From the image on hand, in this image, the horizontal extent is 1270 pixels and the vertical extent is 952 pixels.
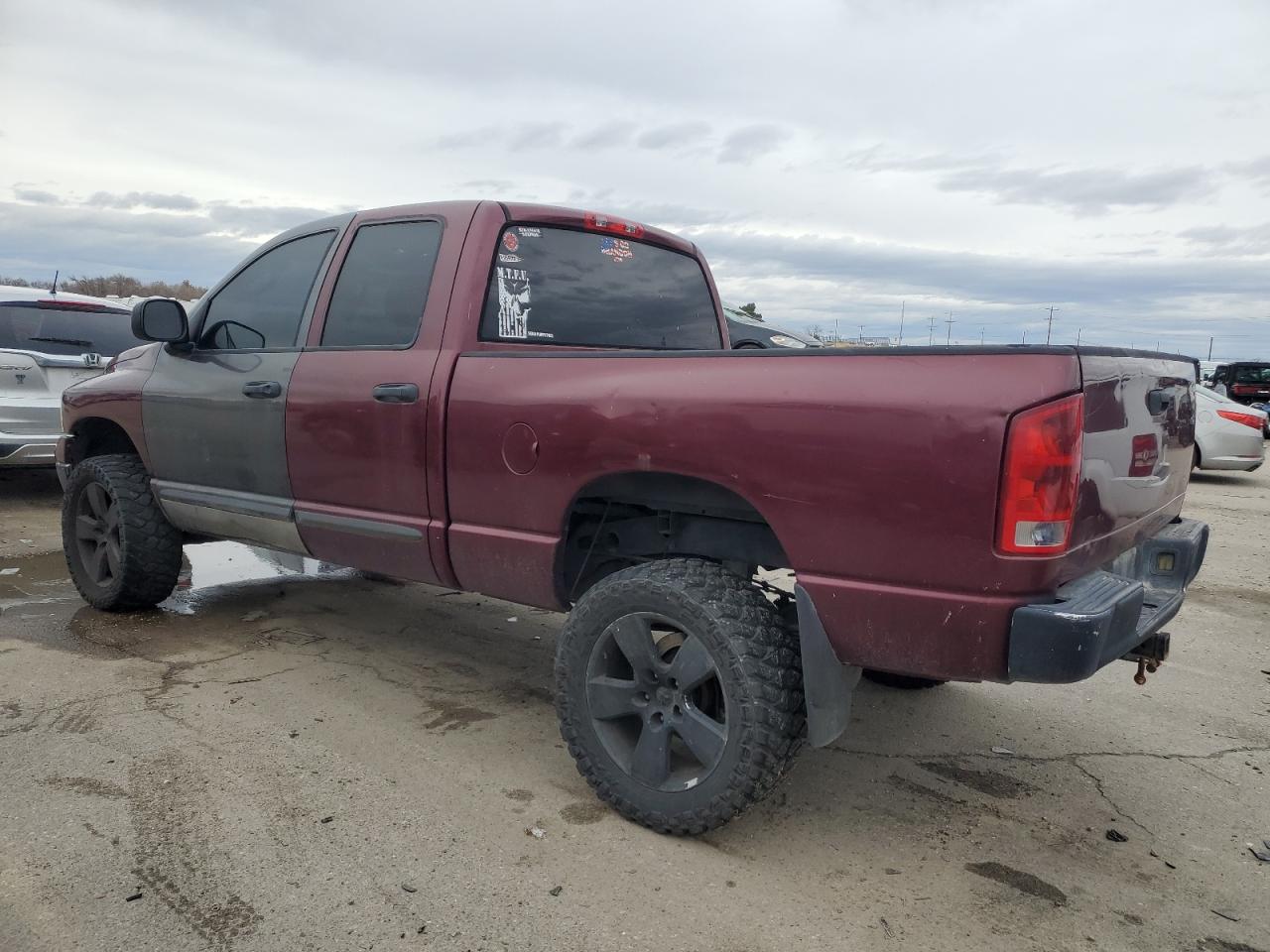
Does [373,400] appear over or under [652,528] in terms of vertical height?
over

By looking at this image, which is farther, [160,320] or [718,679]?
[160,320]

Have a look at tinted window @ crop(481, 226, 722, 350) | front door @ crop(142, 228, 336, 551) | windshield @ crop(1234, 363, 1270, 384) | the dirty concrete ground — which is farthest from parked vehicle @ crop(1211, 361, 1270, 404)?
front door @ crop(142, 228, 336, 551)

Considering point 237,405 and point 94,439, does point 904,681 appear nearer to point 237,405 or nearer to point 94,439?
point 237,405

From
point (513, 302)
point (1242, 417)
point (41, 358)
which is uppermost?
point (513, 302)

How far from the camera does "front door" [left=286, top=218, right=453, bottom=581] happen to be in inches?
138

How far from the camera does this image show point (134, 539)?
4.69 meters

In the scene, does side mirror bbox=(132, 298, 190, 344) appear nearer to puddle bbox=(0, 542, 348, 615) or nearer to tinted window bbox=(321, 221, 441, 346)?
tinted window bbox=(321, 221, 441, 346)

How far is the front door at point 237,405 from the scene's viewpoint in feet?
13.3

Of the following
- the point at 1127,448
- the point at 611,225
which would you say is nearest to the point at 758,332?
the point at 611,225

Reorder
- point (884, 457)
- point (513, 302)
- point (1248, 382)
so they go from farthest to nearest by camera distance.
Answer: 1. point (1248, 382)
2. point (513, 302)
3. point (884, 457)

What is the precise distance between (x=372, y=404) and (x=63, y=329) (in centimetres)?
545

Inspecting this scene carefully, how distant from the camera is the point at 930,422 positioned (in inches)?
91.1

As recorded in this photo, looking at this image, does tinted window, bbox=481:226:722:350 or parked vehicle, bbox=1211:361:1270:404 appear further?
parked vehicle, bbox=1211:361:1270:404

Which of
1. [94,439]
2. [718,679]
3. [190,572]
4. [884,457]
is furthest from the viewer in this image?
[190,572]
